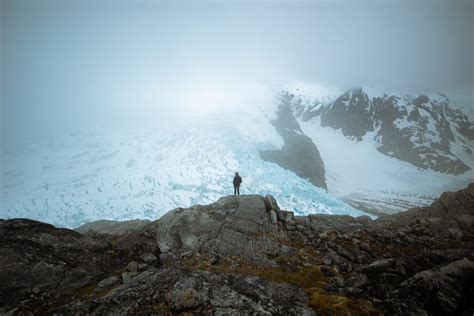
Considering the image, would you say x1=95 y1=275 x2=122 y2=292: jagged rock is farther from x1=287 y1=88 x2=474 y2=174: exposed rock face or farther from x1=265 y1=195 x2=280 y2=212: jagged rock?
x1=287 y1=88 x2=474 y2=174: exposed rock face

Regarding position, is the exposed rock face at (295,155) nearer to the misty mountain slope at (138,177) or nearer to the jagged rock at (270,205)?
the misty mountain slope at (138,177)

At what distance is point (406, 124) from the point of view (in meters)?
131

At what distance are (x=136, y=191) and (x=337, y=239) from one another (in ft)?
105

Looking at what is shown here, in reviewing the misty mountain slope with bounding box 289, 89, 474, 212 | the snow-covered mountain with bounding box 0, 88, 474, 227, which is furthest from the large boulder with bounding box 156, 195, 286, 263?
the misty mountain slope with bounding box 289, 89, 474, 212

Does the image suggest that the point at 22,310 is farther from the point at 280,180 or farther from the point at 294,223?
the point at 280,180

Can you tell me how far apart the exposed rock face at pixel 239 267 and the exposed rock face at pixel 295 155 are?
42670 mm

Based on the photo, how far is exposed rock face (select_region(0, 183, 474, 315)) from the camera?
204 inches

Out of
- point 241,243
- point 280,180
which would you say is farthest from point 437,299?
point 280,180

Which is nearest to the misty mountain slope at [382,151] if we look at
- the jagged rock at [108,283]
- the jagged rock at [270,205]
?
the jagged rock at [270,205]

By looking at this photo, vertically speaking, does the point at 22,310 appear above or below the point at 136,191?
above

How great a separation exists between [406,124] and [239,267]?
521 ft

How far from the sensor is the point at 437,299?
514cm

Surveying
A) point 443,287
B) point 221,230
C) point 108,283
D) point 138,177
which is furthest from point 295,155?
point 108,283

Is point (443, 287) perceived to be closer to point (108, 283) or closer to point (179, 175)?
point (108, 283)
